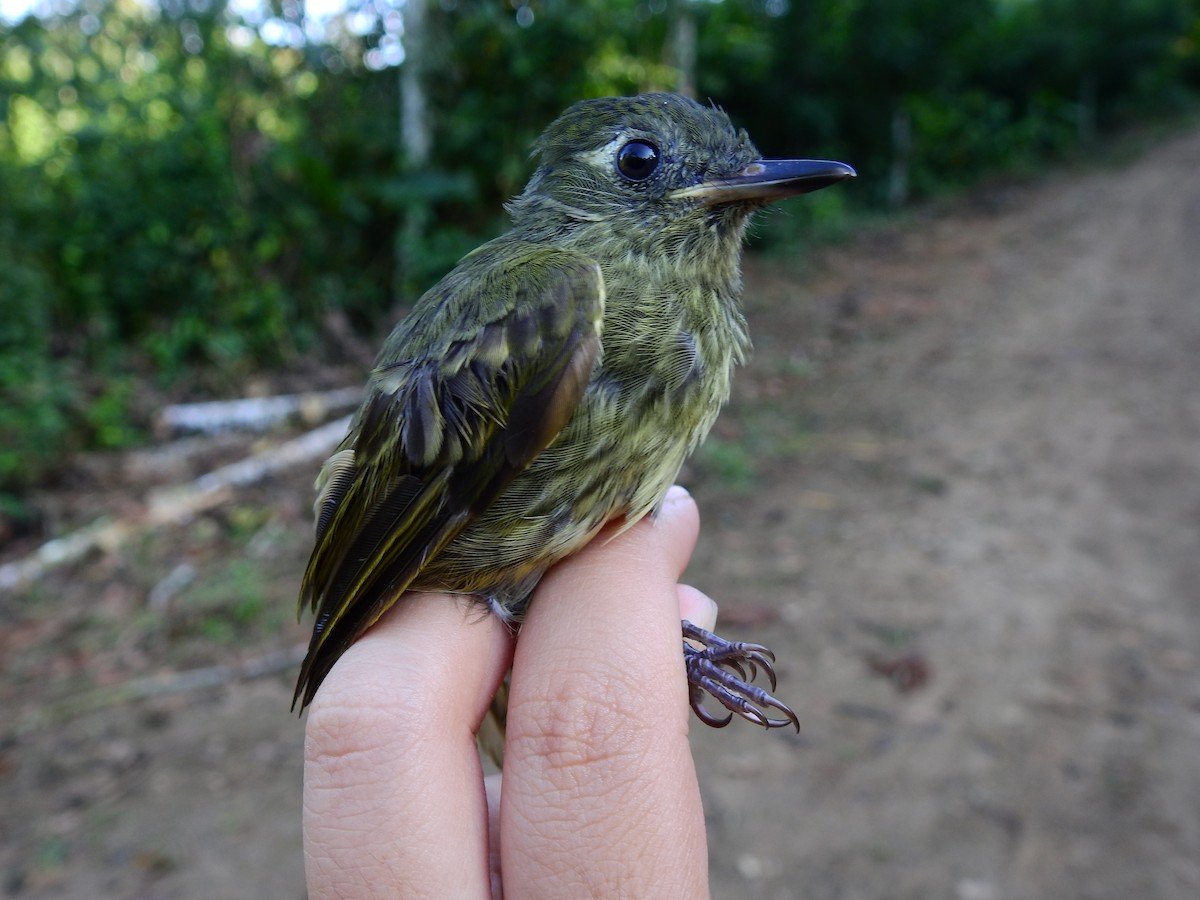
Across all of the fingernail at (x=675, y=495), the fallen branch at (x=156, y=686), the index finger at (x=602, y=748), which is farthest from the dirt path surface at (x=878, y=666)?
the index finger at (x=602, y=748)

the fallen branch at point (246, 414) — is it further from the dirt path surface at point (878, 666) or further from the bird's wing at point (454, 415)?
the bird's wing at point (454, 415)

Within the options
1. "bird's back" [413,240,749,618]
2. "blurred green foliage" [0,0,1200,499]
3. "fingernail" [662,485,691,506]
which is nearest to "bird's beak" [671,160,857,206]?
"bird's back" [413,240,749,618]

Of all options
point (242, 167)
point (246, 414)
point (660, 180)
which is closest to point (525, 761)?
point (660, 180)

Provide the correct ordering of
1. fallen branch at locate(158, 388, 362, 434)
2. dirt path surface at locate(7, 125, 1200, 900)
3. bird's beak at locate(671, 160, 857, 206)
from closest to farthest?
bird's beak at locate(671, 160, 857, 206) < dirt path surface at locate(7, 125, 1200, 900) < fallen branch at locate(158, 388, 362, 434)

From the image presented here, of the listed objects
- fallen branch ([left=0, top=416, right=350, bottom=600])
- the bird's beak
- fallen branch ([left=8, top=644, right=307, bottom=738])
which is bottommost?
fallen branch ([left=8, top=644, right=307, bottom=738])

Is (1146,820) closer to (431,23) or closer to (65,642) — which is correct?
(65,642)

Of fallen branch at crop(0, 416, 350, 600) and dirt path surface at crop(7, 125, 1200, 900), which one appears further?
fallen branch at crop(0, 416, 350, 600)

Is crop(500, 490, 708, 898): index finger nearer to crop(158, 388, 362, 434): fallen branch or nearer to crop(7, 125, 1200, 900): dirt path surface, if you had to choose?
crop(7, 125, 1200, 900): dirt path surface

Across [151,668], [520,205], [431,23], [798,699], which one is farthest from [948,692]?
[431,23]
